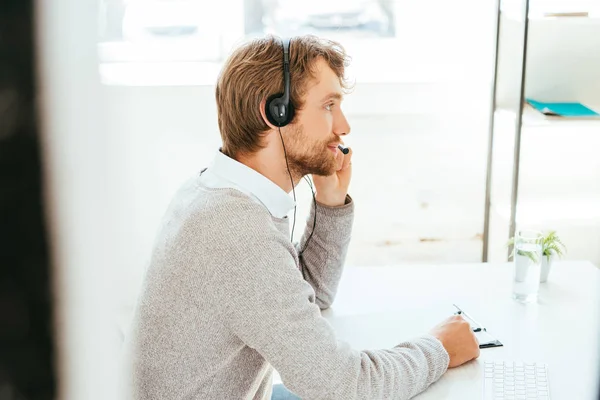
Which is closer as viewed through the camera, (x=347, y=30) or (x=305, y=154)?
(x=305, y=154)

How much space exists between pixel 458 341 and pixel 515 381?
0.10m

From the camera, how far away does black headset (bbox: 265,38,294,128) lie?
3.77ft

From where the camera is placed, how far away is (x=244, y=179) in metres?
1.16

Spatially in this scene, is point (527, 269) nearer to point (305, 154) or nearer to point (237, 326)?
point (305, 154)

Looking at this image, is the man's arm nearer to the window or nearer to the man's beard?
the man's beard

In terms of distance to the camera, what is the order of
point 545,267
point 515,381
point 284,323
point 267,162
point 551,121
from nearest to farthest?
point 284,323
point 515,381
point 267,162
point 545,267
point 551,121

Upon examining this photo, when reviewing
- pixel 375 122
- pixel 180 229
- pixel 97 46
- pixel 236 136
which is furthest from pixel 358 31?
pixel 97 46

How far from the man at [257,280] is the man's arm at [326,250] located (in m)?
0.17

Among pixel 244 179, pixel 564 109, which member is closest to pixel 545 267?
pixel 244 179

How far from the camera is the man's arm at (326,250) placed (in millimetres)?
1357

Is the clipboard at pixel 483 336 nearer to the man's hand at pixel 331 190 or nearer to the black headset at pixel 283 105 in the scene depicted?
the man's hand at pixel 331 190

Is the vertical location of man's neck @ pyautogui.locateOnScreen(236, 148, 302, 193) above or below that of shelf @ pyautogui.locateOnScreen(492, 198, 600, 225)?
above

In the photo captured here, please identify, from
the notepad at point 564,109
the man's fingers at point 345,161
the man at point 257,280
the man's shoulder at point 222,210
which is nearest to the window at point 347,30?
the notepad at point 564,109

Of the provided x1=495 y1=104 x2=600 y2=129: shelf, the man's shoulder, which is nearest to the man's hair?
the man's shoulder
